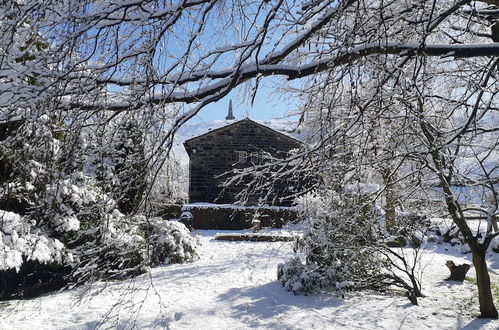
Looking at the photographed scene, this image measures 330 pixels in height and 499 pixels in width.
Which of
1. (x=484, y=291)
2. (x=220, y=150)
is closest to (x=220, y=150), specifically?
(x=220, y=150)

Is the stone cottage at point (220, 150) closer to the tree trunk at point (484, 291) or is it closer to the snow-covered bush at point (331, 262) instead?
the snow-covered bush at point (331, 262)

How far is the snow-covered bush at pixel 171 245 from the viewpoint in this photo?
393 inches

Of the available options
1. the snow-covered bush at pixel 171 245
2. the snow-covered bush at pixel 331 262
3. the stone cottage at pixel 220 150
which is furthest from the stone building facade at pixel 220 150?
the snow-covered bush at pixel 331 262

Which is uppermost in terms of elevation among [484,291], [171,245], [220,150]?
[220,150]

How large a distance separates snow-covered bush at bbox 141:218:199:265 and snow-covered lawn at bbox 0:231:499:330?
1.34 meters

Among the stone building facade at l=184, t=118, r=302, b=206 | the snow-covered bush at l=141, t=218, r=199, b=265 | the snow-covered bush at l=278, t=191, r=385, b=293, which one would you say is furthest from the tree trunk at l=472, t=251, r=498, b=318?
the stone building facade at l=184, t=118, r=302, b=206

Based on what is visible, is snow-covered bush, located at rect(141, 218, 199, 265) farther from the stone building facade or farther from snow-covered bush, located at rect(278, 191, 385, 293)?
the stone building facade

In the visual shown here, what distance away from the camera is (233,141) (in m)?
21.6

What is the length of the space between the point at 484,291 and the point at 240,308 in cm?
414

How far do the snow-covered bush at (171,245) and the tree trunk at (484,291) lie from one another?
23.1 feet

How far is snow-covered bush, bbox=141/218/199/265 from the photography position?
9.98m

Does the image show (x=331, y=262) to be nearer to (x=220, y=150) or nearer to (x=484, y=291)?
(x=484, y=291)

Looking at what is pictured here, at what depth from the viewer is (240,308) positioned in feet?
21.0

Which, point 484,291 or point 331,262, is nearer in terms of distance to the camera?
point 484,291
